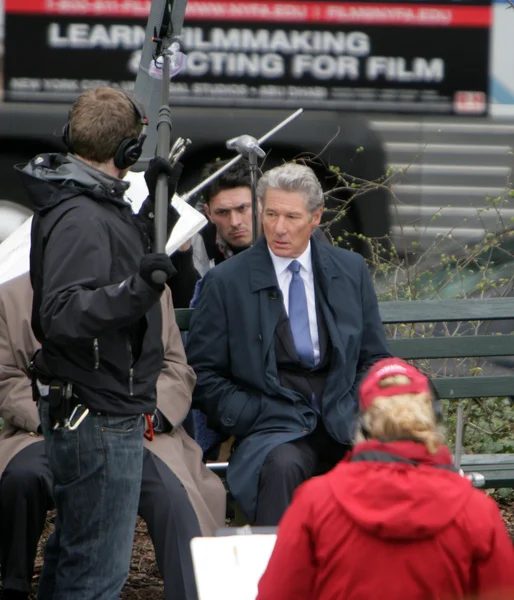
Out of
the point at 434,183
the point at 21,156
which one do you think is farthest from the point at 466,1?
the point at 21,156

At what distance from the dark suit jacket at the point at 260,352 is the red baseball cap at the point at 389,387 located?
1.53 meters

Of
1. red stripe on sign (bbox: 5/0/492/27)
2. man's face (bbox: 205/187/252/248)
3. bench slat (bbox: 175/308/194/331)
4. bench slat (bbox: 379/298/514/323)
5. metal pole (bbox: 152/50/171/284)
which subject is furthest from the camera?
red stripe on sign (bbox: 5/0/492/27)

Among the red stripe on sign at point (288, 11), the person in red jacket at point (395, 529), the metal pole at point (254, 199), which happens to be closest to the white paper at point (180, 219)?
the metal pole at point (254, 199)

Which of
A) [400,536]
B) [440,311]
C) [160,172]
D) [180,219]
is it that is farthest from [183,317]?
[400,536]

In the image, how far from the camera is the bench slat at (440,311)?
4.64 metres

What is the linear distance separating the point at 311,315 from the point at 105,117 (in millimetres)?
1309

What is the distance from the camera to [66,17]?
8219 mm

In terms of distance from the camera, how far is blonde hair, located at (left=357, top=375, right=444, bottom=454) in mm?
2396

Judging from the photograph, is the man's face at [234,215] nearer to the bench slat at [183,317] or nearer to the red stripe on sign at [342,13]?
the bench slat at [183,317]

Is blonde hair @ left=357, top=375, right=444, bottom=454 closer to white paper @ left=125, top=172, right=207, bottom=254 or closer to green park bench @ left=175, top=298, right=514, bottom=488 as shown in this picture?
white paper @ left=125, top=172, right=207, bottom=254

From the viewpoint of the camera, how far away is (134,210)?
4.29 meters

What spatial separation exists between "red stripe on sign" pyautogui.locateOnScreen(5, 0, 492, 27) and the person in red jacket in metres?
6.15

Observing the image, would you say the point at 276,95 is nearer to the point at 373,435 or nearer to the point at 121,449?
the point at 121,449

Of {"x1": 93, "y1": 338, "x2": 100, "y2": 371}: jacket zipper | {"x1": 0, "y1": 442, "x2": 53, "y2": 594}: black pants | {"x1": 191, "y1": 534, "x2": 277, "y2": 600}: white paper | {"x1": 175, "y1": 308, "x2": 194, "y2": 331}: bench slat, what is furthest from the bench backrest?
{"x1": 191, "y1": 534, "x2": 277, "y2": 600}: white paper
